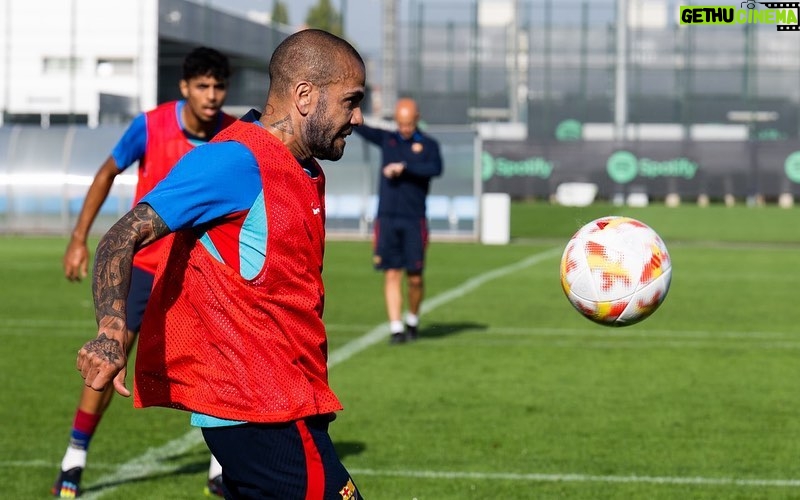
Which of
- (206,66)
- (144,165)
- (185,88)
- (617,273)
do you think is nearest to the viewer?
(617,273)

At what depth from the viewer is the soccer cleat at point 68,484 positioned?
6.39 meters

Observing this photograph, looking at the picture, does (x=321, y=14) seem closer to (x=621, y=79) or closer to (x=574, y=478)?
(x=621, y=79)

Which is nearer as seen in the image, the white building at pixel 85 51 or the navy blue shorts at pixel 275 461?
the navy blue shorts at pixel 275 461

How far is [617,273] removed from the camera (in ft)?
16.9

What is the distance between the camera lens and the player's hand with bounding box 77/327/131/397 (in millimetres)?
3453

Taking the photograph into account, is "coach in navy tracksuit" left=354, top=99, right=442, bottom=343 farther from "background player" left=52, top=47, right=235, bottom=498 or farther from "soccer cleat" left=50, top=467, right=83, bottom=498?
"soccer cleat" left=50, top=467, right=83, bottom=498

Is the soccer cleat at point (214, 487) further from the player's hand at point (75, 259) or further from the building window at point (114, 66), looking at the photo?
the building window at point (114, 66)

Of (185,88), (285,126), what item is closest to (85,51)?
(185,88)

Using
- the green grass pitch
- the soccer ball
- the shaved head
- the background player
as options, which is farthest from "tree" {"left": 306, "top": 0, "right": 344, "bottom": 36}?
the shaved head

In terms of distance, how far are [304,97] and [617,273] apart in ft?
5.73

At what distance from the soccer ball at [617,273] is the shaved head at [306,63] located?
5.45 ft

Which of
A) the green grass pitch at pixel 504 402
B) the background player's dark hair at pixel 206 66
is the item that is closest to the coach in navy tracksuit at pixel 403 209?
the green grass pitch at pixel 504 402

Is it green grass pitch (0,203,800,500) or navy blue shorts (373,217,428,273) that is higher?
navy blue shorts (373,217,428,273)

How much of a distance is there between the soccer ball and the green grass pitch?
0.26m
